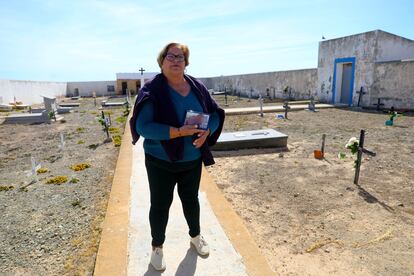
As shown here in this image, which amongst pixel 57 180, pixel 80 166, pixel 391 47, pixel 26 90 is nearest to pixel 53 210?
pixel 57 180

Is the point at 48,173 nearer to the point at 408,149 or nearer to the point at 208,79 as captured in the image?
the point at 408,149

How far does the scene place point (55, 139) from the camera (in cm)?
939

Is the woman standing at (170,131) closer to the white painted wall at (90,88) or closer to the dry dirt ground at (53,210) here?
the dry dirt ground at (53,210)

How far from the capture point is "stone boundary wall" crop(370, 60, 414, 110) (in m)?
14.2

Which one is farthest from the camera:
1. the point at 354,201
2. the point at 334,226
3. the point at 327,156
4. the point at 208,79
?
the point at 208,79

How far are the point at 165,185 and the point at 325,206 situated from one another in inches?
103

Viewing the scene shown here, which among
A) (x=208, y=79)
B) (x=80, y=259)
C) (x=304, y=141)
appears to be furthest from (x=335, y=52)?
(x=208, y=79)

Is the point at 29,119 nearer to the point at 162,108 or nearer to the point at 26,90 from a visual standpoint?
the point at 162,108

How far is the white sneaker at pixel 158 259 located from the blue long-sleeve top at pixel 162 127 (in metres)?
0.82

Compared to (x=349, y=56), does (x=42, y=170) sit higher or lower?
lower

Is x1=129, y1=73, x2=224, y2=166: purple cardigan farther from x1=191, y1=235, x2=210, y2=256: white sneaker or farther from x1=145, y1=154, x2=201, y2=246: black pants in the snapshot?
x1=191, y1=235, x2=210, y2=256: white sneaker

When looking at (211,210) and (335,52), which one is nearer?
(211,210)

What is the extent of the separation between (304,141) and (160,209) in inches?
254

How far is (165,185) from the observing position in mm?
2182
